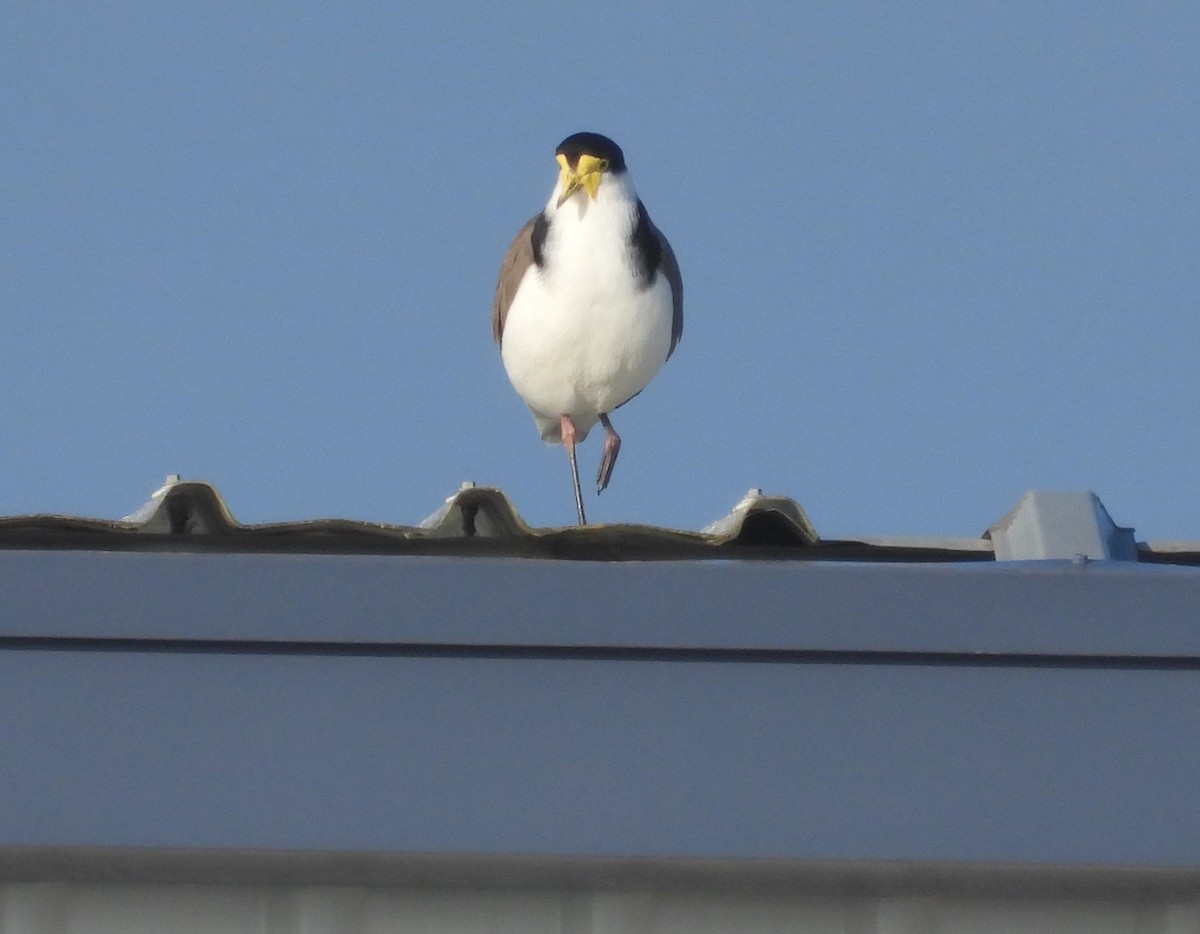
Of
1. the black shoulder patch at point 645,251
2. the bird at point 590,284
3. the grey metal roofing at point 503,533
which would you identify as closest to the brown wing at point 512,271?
the bird at point 590,284

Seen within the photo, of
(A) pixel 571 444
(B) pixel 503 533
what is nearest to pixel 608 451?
(A) pixel 571 444

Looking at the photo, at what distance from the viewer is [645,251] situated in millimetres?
6766

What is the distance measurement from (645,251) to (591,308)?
0.99 feet

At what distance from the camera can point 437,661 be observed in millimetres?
2186

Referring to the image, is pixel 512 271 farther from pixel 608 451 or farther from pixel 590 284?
pixel 608 451

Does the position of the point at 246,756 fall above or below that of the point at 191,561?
below

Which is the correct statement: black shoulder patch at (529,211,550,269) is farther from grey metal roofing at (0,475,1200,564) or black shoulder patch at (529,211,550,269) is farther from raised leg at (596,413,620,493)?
grey metal roofing at (0,475,1200,564)

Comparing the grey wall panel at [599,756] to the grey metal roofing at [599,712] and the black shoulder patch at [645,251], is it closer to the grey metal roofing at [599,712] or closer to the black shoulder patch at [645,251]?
the grey metal roofing at [599,712]

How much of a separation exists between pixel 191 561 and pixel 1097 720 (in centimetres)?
114

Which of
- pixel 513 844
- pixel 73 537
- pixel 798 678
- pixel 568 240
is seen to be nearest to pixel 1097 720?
pixel 798 678

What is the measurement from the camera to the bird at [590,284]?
6.69 metres

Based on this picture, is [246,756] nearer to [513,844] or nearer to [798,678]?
[513,844]

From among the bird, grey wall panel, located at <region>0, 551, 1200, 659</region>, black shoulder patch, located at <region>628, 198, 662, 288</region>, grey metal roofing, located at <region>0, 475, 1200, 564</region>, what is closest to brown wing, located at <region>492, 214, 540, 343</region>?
the bird

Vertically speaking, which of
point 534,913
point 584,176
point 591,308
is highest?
point 584,176
